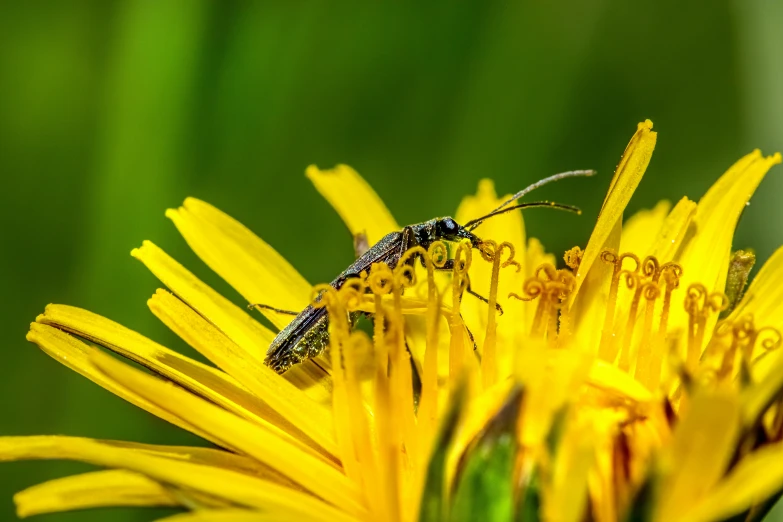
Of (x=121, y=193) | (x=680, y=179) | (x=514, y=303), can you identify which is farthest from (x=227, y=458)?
(x=680, y=179)

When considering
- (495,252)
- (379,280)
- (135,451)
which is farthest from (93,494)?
(495,252)

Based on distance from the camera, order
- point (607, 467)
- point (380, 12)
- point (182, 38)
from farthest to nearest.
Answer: point (380, 12), point (182, 38), point (607, 467)

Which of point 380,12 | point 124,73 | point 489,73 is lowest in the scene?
point 124,73

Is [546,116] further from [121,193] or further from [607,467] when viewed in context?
[607,467]

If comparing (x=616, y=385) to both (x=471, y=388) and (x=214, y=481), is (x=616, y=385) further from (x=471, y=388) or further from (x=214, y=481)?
(x=214, y=481)

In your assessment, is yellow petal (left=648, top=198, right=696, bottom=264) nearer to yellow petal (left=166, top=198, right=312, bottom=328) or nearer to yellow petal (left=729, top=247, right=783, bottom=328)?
yellow petal (left=729, top=247, right=783, bottom=328)

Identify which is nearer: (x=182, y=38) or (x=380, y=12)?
(x=182, y=38)

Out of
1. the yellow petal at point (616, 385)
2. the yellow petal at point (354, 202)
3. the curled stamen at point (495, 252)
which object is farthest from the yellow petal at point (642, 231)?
the yellow petal at point (616, 385)
